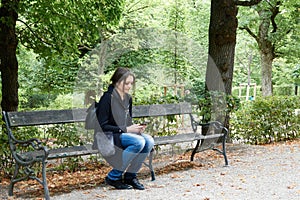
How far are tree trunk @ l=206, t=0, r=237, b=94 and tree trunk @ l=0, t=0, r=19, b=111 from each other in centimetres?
399

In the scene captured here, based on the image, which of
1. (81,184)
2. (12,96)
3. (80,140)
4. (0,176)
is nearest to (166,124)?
(80,140)

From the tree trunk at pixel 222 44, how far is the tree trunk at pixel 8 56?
157 inches

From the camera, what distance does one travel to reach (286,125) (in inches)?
396

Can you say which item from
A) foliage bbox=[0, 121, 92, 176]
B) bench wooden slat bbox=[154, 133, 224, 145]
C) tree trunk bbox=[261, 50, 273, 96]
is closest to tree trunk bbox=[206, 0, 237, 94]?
bench wooden slat bbox=[154, 133, 224, 145]

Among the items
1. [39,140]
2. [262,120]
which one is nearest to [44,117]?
[39,140]

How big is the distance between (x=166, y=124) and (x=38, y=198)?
3.05m

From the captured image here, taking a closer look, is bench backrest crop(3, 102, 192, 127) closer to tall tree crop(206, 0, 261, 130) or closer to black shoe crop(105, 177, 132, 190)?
black shoe crop(105, 177, 132, 190)

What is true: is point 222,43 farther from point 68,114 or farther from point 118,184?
point 118,184

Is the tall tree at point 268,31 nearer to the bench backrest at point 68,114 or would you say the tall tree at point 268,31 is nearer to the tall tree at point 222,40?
the tall tree at point 222,40

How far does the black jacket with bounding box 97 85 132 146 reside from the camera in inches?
214

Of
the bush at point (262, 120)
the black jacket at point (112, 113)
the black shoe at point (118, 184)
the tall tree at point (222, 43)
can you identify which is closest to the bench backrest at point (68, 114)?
the black jacket at point (112, 113)

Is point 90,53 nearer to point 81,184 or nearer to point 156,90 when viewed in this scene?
point 156,90

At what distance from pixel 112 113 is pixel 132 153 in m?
0.55

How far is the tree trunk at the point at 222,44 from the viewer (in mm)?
8797
